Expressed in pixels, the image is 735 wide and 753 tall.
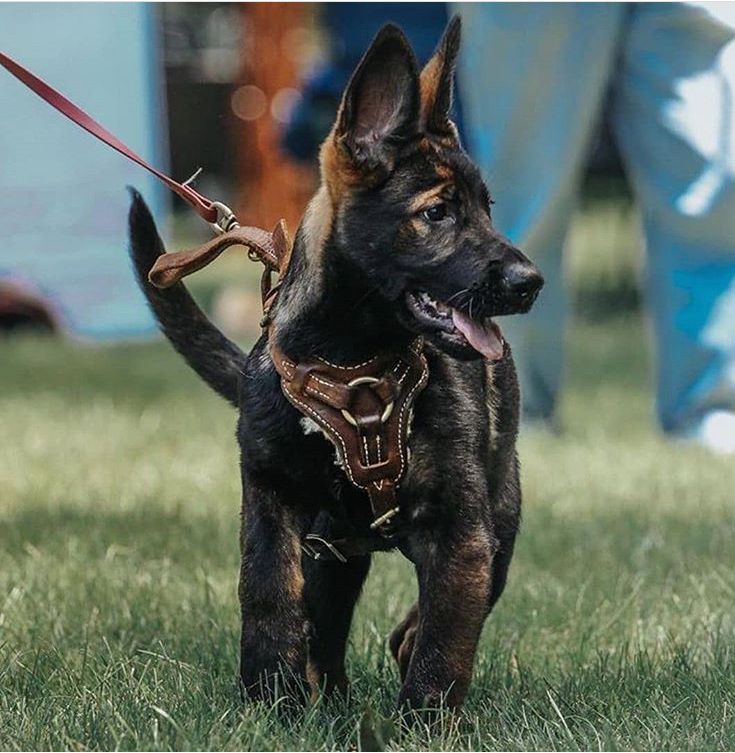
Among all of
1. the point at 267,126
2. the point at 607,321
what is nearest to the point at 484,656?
the point at 607,321

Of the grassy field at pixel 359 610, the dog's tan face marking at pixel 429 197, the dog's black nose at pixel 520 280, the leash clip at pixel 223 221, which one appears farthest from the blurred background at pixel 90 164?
the dog's black nose at pixel 520 280

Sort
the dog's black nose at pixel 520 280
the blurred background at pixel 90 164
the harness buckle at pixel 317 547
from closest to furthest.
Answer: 1. the dog's black nose at pixel 520 280
2. the harness buckle at pixel 317 547
3. the blurred background at pixel 90 164

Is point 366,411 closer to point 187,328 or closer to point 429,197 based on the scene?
point 429,197

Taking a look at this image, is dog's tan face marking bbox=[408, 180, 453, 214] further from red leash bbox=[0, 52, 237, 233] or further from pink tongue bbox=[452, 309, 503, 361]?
red leash bbox=[0, 52, 237, 233]

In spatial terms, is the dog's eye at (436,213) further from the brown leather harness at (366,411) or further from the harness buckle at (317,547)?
the harness buckle at (317,547)

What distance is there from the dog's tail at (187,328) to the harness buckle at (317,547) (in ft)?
1.72

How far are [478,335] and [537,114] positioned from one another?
327 centimetres

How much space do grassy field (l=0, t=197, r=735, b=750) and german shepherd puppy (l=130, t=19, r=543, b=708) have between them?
0.18m

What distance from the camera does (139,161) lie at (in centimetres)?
342

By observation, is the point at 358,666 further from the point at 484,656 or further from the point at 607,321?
the point at 607,321

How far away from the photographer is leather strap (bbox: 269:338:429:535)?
9.50 feet

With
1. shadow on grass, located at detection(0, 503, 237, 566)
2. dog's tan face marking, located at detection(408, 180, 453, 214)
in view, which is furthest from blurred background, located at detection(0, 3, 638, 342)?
dog's tan face marking, located at detection(408, 180, 453, 214)

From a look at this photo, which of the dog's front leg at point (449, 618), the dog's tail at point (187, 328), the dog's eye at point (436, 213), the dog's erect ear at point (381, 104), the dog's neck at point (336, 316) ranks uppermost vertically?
the dog's erect ear at point (381, 104)

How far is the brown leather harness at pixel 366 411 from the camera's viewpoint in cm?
290
